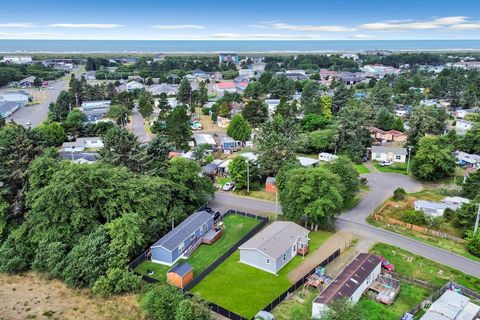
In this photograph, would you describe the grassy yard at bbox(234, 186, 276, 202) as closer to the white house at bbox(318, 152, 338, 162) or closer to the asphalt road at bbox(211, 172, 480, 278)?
the asphalt road at bbox(211, 172, 480, 278)

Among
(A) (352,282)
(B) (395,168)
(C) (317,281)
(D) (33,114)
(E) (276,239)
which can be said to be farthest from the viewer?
(D) (33,114)

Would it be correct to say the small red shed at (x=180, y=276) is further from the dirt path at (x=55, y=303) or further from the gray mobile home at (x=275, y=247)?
the gray mobile home at (x=275, y=247)

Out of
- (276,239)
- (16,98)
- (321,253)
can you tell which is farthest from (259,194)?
(16,98)

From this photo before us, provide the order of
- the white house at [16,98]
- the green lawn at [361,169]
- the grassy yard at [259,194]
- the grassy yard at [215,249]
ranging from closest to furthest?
the grassy yard at [215,249]
the grassy yard at [259,194]
the green lawn at [361,169]
the white house at [16,98]

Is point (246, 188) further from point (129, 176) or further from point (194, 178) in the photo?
point (129, 176)

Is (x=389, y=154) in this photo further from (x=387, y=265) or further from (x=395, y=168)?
(x=387, y=265)

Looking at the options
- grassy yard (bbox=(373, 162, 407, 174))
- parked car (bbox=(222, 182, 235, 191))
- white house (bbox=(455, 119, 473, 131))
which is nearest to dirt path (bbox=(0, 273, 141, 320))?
parked car (bbox=(222, 182, 235, 191))

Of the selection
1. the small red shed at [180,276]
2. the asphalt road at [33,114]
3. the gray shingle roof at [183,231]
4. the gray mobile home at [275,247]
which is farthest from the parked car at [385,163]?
the asphalt road at [33,114]
